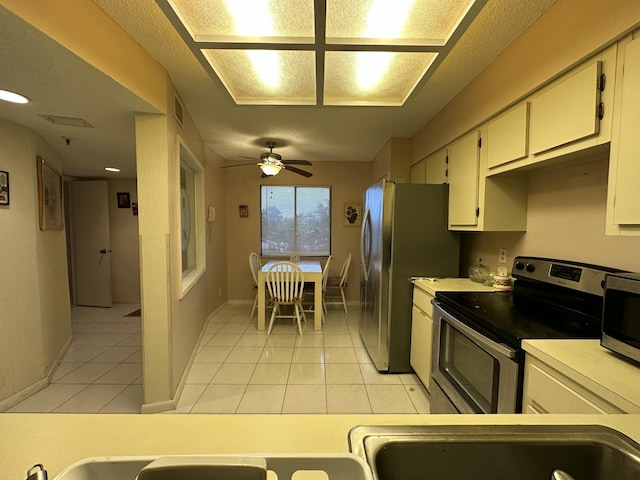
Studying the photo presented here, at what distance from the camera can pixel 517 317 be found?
1.36 m

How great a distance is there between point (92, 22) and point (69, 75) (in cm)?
28

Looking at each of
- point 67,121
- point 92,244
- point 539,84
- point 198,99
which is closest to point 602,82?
point 539,84

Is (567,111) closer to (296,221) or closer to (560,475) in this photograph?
(560,475)

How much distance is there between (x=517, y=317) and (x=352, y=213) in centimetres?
338

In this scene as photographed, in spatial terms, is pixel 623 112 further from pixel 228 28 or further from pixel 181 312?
pixel 181 312

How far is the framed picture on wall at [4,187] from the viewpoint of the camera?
1943mm

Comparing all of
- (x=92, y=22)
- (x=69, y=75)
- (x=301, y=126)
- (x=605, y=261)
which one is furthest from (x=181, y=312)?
(x=605, y=261)

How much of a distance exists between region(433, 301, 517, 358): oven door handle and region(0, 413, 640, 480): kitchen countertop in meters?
0.49

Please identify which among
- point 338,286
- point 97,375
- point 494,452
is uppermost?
point 494,452

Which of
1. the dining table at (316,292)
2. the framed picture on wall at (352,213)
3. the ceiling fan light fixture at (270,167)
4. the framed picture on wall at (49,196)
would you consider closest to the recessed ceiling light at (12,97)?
the framed picture on wall at (49,196)

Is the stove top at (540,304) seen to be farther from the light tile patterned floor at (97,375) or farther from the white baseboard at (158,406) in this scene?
the light tile patterned floor at (97,375)

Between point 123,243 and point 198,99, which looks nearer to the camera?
point 198,99

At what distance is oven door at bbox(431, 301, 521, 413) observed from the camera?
114 centimetres

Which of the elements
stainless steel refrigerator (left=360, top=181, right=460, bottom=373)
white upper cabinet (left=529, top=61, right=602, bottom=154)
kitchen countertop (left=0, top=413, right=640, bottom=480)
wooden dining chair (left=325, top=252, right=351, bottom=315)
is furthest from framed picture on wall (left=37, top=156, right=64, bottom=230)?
white upper cabinet (left=529, top=61, right=602, bottom=154)
